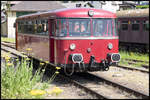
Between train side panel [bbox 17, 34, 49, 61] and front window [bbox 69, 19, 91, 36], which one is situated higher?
front window [bbox 69, 19, 91, 36]

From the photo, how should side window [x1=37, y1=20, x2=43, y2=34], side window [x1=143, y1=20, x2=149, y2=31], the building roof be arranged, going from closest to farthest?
side window [x1=37, y1=20, x2=43, y2=34], side window [x1=143, y1=20, x2=149, y2=31], the building roof

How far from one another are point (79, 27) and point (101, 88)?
213 cm

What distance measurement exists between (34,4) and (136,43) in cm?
3324

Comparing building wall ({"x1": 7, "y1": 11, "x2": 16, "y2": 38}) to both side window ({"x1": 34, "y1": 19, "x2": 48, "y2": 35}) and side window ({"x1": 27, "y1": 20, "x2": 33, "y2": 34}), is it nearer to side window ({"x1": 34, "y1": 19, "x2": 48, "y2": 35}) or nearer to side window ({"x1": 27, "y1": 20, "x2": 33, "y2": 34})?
side window ({"x1": 27, "y1": 20, "x2": 33, "y2": 34})

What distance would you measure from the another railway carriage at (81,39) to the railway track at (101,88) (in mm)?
518

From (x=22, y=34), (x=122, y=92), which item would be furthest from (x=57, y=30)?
(x=22, y=34)

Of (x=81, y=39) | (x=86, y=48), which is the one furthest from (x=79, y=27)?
(x=86, y=48)

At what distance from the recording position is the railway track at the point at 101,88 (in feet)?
26.5

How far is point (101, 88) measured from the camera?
9148 mm

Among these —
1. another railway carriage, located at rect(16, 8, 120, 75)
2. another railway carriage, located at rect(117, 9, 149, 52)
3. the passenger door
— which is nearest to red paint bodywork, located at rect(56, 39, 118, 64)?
another railway carriage, located at rect(16, 8, 120, 75)

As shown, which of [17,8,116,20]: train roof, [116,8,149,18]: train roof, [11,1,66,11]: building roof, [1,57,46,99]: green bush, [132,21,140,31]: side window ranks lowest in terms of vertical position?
[1,57,46,99]: green bush

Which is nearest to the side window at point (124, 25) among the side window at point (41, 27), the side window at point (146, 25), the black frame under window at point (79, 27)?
the side window at point (146, 25)

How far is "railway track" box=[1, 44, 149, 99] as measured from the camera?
8091mm

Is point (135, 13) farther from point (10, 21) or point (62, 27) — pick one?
point (10, 21)
